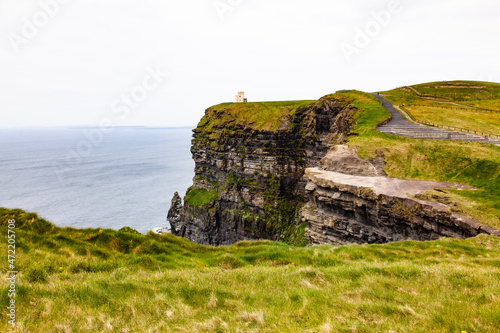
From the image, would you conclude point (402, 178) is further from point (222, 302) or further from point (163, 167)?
point (163, 167)

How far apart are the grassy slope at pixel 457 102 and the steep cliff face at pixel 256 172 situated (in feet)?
54.1

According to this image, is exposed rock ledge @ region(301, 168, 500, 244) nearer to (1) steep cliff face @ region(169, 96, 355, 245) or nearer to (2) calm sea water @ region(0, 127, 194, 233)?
(1) steep cliff face @ region(169, 96, 355, 245)

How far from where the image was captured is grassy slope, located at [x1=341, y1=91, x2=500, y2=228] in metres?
18.5

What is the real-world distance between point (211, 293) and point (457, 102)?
91930 millimetres

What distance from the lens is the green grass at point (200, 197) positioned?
2725 inches

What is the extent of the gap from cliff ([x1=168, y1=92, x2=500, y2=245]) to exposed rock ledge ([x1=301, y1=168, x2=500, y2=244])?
3.2 inches

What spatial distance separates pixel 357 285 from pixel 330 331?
371 centimetres

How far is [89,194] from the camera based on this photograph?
9969cm

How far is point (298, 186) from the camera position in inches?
2393

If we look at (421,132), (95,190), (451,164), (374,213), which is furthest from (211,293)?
(95,190)

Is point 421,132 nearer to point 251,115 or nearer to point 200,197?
point 251,115

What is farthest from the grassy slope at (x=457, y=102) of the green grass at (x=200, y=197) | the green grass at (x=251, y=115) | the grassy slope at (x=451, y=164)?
the green grass at (x=200, y=197)

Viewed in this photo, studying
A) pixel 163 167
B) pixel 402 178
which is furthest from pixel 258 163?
pixel 163 167

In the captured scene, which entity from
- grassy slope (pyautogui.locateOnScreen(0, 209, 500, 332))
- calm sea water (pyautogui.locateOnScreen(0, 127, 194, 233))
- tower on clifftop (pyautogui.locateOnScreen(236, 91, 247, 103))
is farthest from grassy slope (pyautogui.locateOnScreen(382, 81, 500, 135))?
→ calm sea water (pyautogui.locateOnScreen(0, 127, 194, 233))
